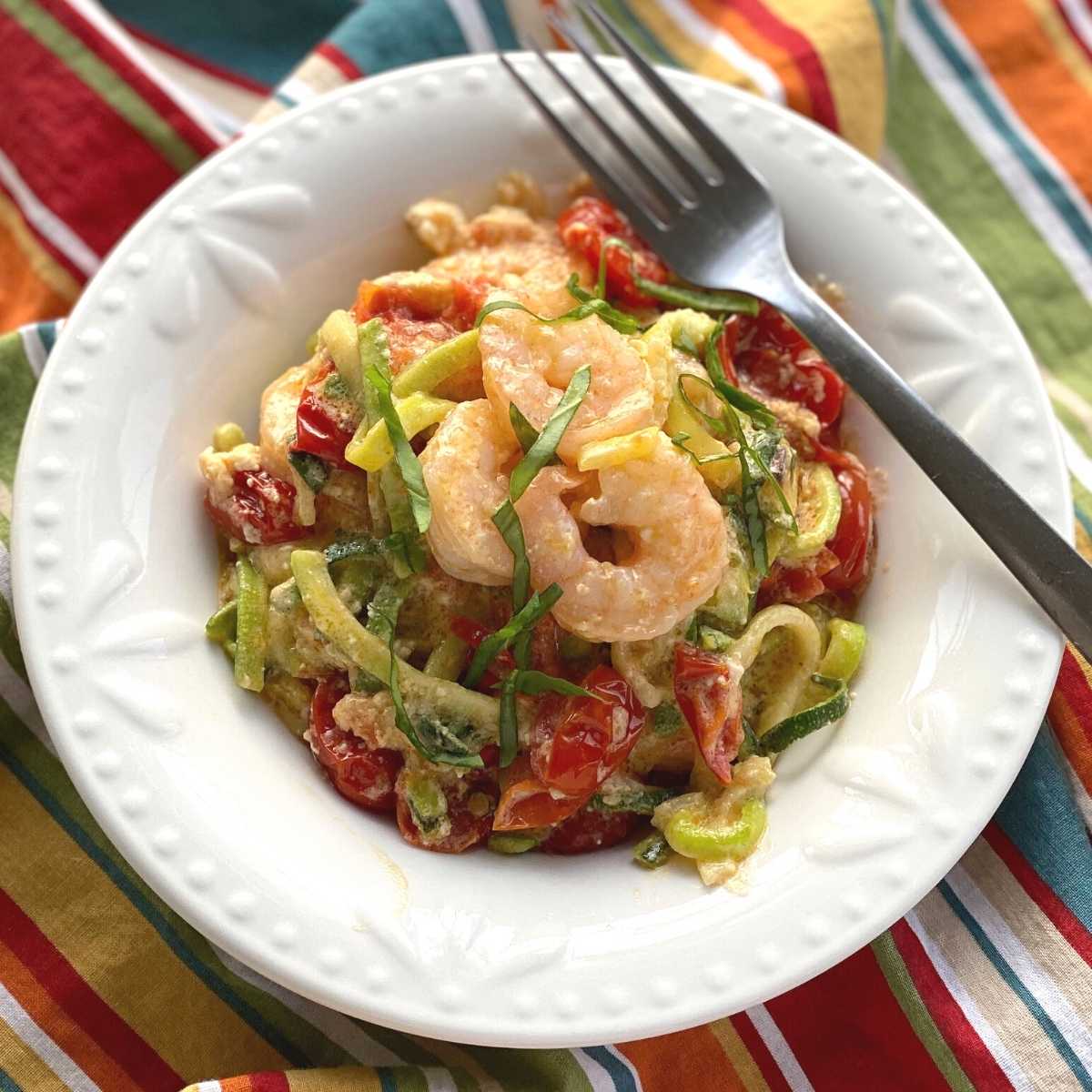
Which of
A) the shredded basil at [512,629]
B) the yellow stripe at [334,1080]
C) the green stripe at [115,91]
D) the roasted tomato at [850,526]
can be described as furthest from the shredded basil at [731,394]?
the green stripe at [115,91]

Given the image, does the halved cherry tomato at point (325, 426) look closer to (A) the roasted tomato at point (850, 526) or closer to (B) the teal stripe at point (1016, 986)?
(A) the roasted tomato at point (850, 526)

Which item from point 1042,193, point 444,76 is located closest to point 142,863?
point 444,76

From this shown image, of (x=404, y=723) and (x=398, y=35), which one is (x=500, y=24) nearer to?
(x=398, y=35)

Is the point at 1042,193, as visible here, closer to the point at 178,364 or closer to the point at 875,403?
the point at 875,403

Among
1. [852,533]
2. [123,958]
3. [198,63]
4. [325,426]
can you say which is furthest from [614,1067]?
[198,63]

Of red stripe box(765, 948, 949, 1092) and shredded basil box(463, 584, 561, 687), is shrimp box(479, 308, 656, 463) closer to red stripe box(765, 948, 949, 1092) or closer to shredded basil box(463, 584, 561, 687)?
shredded basil box(463, 584, 561, 687)
